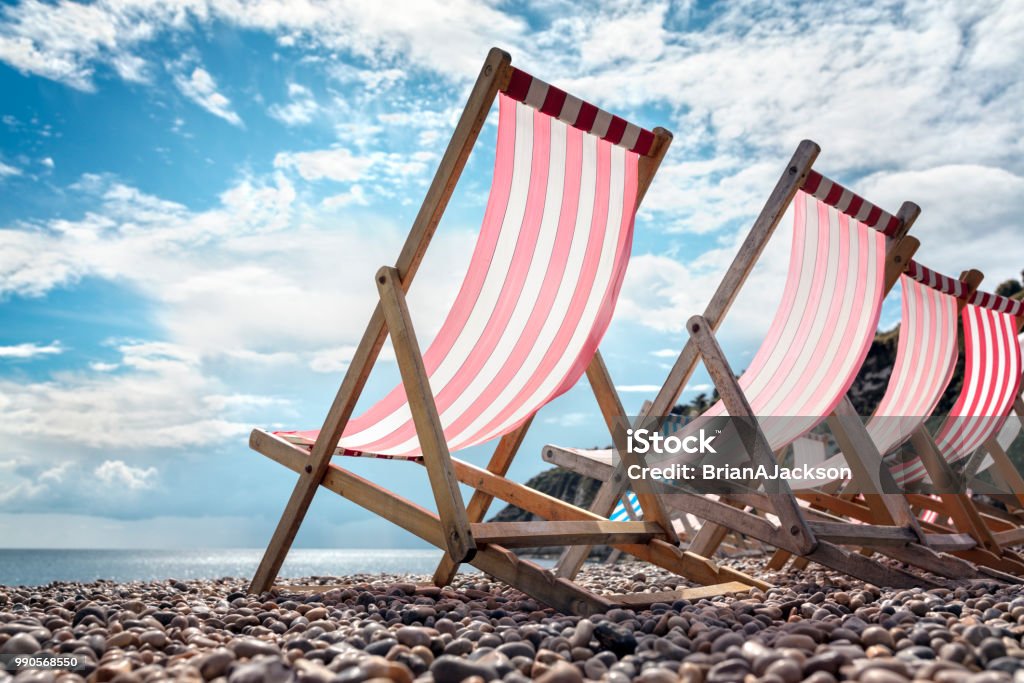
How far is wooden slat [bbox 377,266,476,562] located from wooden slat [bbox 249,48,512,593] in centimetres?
9

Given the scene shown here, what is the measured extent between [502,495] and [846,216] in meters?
2.32

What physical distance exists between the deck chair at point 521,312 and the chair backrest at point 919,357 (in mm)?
2169

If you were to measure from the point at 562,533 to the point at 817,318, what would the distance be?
2.15 meters

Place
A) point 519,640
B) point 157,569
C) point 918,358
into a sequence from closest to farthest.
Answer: point 519,640, point 918,358, point 157,569

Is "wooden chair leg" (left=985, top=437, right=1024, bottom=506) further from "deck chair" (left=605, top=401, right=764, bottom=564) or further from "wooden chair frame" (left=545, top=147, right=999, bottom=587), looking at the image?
"deck chair" (left=605, top=401, right=764, bottom=564)

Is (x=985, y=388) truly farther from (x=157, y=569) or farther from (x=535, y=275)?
(x=157, y=569)

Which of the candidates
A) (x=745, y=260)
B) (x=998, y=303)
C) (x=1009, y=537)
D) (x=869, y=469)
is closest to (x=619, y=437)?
(x=745, y=260)

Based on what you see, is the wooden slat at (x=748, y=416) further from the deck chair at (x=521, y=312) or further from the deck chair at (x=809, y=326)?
the deck chair at (x=521, y=312)

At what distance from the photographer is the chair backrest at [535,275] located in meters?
3.30

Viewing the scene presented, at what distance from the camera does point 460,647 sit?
2.17m

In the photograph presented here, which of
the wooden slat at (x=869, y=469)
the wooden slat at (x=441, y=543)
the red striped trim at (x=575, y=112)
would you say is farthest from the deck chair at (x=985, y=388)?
the wooden slat at (x=441, y=543)

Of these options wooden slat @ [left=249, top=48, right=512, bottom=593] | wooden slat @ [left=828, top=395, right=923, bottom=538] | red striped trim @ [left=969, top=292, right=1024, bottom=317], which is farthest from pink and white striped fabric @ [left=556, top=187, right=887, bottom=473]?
red striped trim @ [left=969, top=292, right=1024, bottom=317]

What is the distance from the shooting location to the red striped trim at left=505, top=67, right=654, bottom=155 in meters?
3.04

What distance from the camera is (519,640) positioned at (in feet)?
7.46
